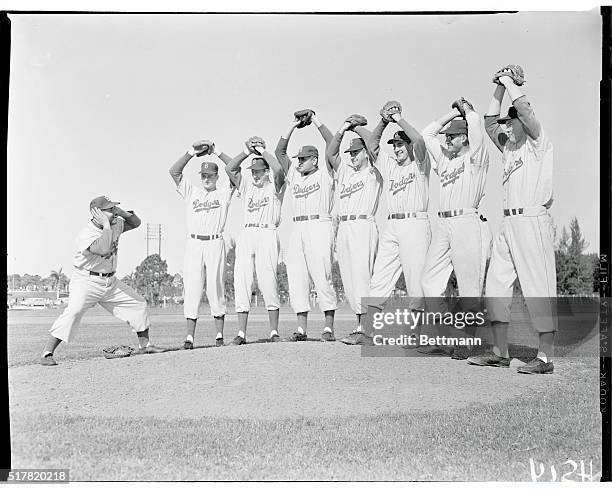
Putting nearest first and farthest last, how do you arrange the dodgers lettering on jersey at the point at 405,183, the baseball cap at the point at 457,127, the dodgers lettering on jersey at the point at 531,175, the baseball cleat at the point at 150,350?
1. the dodgers lettering on jersey at the point at 531,175
2. the baseball cap at the point at 457,127
3. the dodgers lettering on jersey at the point at 405,183
4. the baseball cleat at the point at 150,350

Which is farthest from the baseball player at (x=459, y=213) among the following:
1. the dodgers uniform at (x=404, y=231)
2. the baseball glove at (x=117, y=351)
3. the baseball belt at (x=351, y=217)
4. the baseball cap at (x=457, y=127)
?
the baseball glove at (x=117, y=351)

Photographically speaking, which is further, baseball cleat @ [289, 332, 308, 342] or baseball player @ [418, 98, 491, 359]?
baseball cleat @ [289, 332, 308, 342]

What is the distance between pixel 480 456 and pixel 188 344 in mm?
2571

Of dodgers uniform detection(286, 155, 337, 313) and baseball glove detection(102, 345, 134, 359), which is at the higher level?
dodgers uniform detection(286, 155, 337, 313)

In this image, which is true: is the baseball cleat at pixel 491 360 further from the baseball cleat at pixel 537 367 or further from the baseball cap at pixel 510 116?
the baseball cap at pixel 510 116

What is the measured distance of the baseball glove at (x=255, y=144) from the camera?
225 inches

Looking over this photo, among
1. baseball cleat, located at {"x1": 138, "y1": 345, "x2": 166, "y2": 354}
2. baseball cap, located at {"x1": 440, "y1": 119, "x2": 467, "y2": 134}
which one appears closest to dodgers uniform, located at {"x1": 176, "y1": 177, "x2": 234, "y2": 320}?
baseball cleat, located at {"x1": 138, "y1": 345, "x2": 166, "y2": 354}

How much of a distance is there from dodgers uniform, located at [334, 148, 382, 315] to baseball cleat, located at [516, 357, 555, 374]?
4.80ft

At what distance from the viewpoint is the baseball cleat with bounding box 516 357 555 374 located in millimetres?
5574

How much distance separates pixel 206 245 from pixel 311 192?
3.34 feet

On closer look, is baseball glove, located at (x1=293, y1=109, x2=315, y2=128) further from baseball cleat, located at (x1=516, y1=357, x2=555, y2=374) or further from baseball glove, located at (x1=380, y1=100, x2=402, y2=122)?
baseball cleat, located at (x1=516, y1=357, x2=555, y2=374)

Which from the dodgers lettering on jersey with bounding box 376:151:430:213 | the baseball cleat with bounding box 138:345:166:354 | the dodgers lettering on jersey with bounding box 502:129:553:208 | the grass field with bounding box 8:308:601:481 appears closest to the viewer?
the grass field with bounding box 8:308:601:481

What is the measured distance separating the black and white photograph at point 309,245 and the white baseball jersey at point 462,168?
17 millimetres

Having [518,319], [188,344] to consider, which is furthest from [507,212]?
[188,344]
